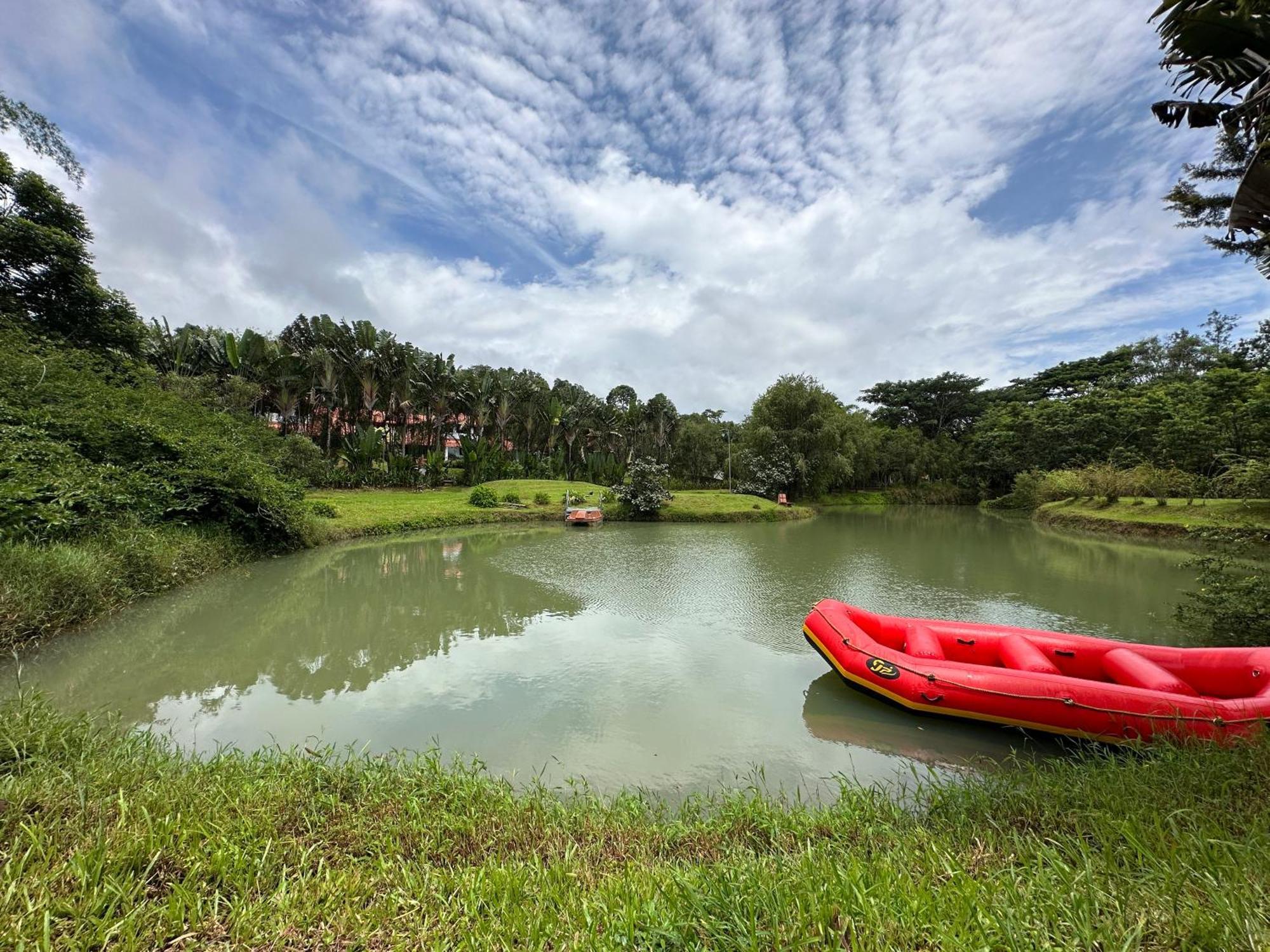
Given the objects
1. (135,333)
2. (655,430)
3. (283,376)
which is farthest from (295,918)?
(655,430)

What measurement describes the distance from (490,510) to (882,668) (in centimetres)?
2198

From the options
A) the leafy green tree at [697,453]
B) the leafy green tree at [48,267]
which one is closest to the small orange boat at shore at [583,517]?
the leafy green tree at [48,267]

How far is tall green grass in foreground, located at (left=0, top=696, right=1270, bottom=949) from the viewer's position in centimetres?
179

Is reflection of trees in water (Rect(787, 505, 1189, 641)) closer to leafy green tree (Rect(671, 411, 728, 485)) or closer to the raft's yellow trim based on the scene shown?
the raft's yellow trim

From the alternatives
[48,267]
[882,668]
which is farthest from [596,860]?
[48,267]

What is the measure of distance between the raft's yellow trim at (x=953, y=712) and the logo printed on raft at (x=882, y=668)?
0.43 feet

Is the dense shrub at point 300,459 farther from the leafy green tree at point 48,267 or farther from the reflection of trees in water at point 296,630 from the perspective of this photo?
the reflection of trees in water at point 296,630

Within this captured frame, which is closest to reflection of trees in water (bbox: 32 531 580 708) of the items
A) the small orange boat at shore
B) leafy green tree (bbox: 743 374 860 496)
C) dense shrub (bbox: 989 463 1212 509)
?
the small orange boat at shore

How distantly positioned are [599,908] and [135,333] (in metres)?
24.3

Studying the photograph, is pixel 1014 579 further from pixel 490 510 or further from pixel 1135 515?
pixel 490 510

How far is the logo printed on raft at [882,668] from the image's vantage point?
5.26 m

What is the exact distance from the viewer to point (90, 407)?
34.6ft

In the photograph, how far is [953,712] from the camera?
4.96 metres

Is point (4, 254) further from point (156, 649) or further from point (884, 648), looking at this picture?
point (884, 648)
